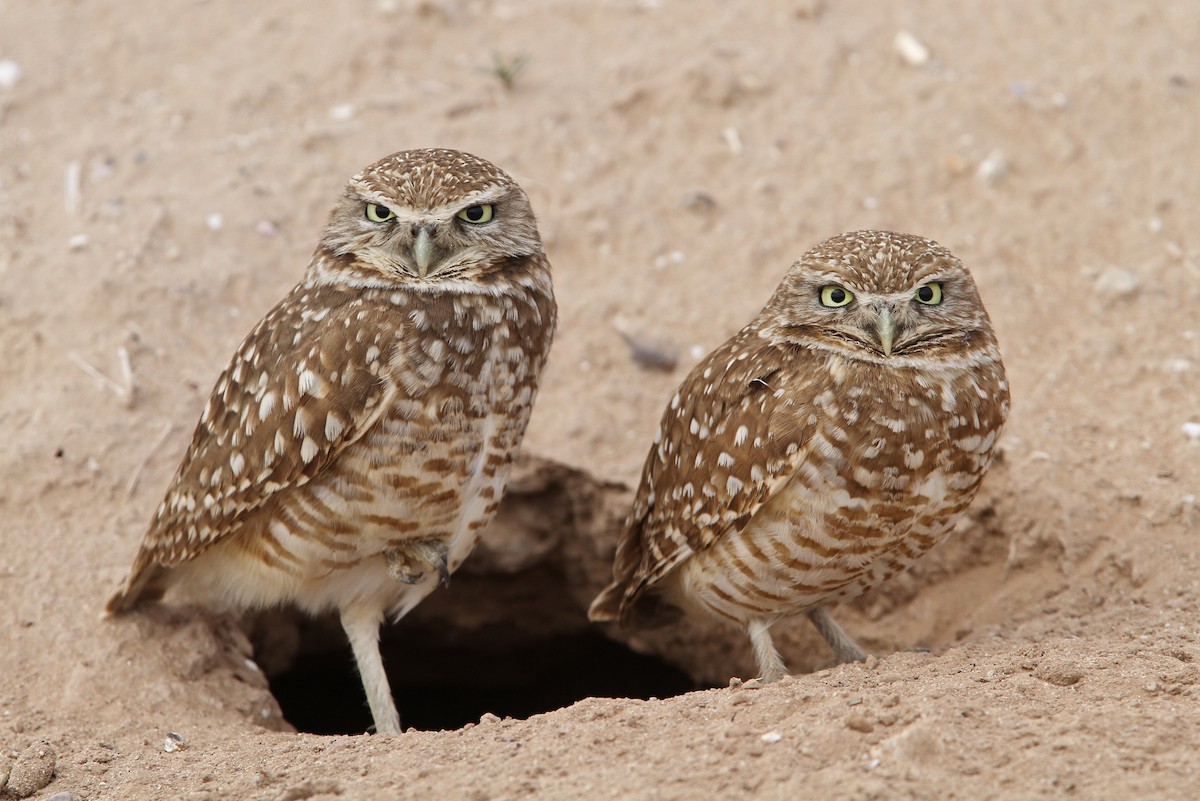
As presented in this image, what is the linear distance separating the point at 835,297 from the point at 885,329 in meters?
0.21

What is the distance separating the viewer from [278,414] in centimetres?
374

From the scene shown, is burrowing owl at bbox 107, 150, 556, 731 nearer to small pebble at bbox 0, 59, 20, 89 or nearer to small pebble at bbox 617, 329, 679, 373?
small pebble at bbox 617, 329, 679, 373

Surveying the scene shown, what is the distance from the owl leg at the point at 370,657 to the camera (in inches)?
164

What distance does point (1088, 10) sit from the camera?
247 inches

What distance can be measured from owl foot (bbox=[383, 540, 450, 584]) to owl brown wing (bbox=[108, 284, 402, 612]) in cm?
41

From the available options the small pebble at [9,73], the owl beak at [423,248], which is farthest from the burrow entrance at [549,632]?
the small pebble at [9,73]

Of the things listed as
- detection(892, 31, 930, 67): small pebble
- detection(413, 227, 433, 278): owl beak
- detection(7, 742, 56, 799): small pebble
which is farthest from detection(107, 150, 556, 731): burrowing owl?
detection(892, 31, 930, 67): small pebble

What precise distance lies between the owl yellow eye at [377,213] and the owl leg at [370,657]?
128cm

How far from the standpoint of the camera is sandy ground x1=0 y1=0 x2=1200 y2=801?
2977 millimetres

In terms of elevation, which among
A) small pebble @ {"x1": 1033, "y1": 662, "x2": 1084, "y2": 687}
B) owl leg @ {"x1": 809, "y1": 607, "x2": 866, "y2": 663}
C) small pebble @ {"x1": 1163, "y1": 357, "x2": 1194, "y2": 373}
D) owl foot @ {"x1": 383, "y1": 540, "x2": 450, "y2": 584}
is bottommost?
owl leg @ {"x1": 809, "y1": 607, "x2": 866, "y2": 663}

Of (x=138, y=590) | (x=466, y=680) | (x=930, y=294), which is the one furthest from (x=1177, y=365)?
(x=138, y=590)

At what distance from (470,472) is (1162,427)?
2.46 metres

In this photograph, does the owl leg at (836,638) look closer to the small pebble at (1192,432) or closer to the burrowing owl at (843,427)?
the burrowing owl at (843,427)

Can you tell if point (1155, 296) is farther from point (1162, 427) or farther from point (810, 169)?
point (810, 169)
